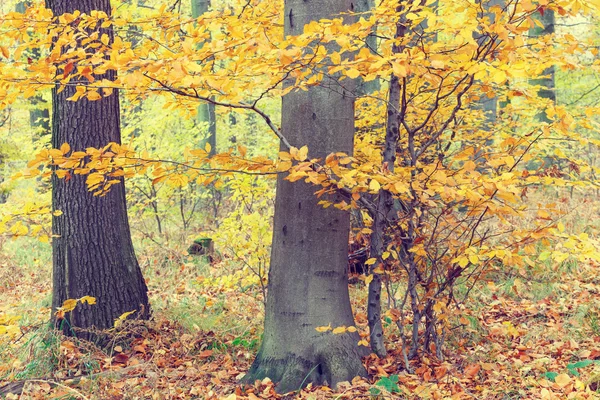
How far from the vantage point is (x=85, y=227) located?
4.68 metres

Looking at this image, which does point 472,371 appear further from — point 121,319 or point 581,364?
point 121,319

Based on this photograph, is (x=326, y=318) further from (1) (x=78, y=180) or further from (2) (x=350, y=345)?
(1) (x=78, y=180)

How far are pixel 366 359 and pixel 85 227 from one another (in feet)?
8.86

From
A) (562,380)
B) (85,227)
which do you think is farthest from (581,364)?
(85,227)

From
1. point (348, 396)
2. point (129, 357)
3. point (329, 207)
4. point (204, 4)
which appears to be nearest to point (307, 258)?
point (329, 207)

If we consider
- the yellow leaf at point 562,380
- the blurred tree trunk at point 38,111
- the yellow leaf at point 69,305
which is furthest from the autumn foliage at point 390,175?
the blurred tree trunk at point 38,111

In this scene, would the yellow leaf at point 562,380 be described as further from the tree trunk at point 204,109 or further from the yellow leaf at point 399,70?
the tree trunk at point 204,109

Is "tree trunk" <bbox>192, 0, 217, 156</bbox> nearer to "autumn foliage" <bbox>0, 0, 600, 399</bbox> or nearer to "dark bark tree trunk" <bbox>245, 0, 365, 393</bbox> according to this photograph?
"autumn foliage" <bbox>0, 0, 600, 399</bbox>

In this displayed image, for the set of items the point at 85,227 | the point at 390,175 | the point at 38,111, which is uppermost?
the point at 38,111

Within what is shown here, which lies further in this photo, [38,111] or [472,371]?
[38,111]

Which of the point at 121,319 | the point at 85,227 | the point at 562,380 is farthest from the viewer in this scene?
the point at 85,227

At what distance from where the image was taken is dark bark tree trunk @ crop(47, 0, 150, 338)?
462cm

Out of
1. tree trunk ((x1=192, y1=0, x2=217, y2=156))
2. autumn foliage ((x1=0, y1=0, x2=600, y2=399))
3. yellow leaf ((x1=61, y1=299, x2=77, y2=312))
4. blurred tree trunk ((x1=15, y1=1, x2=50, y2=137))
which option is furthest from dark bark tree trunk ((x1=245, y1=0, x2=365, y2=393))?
blurred tree trunk ((x1=15, y1=1, x2=50, y2=137))

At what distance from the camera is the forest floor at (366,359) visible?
138 inches
